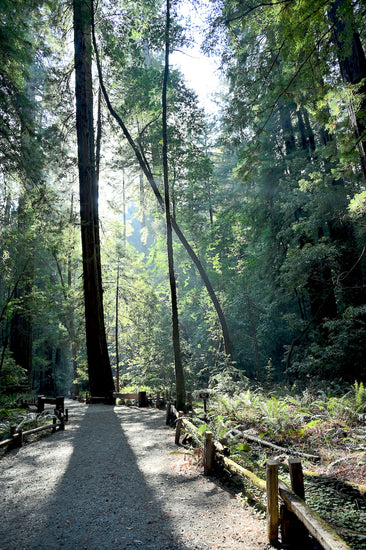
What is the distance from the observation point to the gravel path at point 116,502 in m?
3.26

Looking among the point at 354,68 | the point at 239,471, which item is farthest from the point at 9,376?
the point at 354,68

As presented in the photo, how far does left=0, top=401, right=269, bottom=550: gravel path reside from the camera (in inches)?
128

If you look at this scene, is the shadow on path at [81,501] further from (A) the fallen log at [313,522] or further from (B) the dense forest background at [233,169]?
(B) the dense forest background at [233,169]

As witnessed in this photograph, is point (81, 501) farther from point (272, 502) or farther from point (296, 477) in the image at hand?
point (296, 477)

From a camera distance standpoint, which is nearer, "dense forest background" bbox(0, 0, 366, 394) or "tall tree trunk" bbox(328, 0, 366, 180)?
"tall tree trunk" bbox(328, 0, 366, 180)

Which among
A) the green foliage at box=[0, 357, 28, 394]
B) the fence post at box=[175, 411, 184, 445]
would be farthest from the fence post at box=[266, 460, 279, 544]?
the green foliage at box=[0, 357, 28, 394]

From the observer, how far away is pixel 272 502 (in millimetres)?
3094

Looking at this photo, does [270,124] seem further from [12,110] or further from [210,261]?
[12,110]

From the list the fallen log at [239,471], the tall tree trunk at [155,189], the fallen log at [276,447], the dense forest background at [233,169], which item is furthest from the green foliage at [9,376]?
the fallen log at [239,471]

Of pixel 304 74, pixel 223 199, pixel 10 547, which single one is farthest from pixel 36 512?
pixel 223 199

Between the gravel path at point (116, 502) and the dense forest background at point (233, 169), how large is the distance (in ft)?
16.0

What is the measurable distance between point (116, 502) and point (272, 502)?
2.15m

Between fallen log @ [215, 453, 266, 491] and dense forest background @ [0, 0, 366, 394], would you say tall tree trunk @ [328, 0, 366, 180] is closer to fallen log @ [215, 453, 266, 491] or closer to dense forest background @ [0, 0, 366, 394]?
dense forest background @ [0, 0, 366, 394]

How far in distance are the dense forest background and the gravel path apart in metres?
4.87
